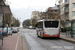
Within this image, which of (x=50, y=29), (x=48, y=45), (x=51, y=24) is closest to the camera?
(x=48, y=45)

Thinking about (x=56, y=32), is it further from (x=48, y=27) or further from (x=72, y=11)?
(x=72, y=11)

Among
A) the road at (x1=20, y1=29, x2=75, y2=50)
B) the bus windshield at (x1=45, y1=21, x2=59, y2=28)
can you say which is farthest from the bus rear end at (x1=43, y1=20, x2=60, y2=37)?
the road at (x1=20, y1=29, x2=75, y2=50)

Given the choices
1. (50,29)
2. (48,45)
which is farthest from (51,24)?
(48,45)

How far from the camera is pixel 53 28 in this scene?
61.4 ft

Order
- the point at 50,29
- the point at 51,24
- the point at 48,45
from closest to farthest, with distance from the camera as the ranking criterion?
the point at 48,45 → the point at 50,29 → the point at 51,24

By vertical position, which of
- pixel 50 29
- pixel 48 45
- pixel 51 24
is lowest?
pixel 48 45

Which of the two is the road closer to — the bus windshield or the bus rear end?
the bus rear end

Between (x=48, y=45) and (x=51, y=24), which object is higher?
(x=51, y=24)

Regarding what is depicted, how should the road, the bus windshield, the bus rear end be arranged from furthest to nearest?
1. the bus windshield
2. the bus rear end
3. the road

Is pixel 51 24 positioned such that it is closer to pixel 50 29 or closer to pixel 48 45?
pixel 50 29

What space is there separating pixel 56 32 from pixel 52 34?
2.04 feet

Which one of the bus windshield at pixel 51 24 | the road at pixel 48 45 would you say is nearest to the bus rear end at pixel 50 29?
the bus windshield at pixel 51 24

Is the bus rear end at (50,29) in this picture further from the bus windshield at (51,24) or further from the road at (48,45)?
the road at (48,45)

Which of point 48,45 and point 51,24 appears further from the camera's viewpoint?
point 51,24
